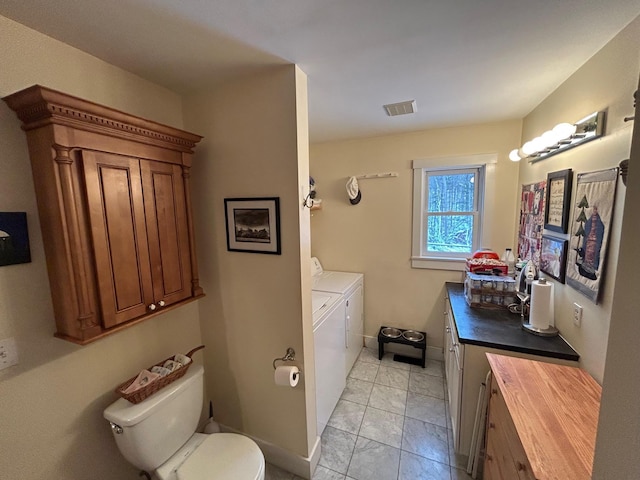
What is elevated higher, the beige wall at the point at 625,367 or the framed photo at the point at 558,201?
the framed photo at the point at 558,201

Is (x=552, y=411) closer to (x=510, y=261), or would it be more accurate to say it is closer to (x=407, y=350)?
(x=510, y=261)

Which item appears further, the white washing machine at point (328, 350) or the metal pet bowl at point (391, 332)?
the metal pet bowl at point (391, 332)

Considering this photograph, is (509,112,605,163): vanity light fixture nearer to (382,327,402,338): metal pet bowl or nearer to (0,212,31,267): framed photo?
(382,327,402,338): metal pet bowl

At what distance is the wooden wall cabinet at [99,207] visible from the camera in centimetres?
103

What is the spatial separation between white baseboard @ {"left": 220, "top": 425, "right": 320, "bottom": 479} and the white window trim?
1837mm

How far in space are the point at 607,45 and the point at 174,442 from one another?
113 inches

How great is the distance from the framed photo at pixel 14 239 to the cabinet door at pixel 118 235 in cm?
25

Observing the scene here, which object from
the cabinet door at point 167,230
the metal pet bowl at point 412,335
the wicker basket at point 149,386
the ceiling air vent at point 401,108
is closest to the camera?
the wicker basket at point 149,386

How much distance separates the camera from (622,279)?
0.53 m

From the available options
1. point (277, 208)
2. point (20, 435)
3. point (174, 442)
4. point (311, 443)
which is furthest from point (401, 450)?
point (20, 435)

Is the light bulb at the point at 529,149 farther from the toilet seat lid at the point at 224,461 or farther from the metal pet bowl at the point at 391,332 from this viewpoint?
the toilet seat lid at the point at 224,461

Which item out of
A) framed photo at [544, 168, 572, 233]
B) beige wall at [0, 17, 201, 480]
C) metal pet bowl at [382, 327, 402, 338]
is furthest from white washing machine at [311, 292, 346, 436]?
framed photo at [544, 168, 572, 233]

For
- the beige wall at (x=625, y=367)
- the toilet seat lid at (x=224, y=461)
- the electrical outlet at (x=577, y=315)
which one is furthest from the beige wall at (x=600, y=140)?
the toilet seat lid at (x=224, y=461)

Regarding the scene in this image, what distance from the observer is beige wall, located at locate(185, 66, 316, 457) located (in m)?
1.47
